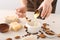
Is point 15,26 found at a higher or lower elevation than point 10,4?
lower

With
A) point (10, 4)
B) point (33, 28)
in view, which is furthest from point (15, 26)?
point (10, 4)

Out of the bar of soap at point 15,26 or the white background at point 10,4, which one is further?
the white background at point 10,4

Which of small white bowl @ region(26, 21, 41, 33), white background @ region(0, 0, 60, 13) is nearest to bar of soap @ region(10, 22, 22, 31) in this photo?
small white bowl @ region(26, 21, 41, 33)

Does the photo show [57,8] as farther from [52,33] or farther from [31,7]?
[52,33]

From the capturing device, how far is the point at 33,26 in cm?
97

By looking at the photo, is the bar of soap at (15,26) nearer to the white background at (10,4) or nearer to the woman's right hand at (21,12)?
the woman's right hand at (21,12)

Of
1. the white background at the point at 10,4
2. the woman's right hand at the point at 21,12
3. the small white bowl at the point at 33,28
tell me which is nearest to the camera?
the small white bowl at the point at 33,28

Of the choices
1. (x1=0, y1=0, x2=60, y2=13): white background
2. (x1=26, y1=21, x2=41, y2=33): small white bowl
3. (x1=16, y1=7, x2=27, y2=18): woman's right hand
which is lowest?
(x1=26, y1=21, x2=41, y2=33): small white bowl

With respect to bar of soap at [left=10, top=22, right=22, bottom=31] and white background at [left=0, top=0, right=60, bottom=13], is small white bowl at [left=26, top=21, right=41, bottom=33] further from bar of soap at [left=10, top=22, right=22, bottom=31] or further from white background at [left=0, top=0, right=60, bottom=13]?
white background at [left=0, top=0, right=60, bottom=13]

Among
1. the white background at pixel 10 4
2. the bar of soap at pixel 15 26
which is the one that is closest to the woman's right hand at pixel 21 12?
the bar of soap at pixel 15 26

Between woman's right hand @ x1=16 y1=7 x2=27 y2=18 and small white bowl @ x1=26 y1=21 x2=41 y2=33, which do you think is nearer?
small white bowl @ x1=26 y1=21 x2=41 y2=33

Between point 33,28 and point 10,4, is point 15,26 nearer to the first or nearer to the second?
point 33,28

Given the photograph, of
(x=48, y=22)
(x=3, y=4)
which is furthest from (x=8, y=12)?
Answer: (x=3, y=4)

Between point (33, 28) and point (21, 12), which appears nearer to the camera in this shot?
point (33, 28)
